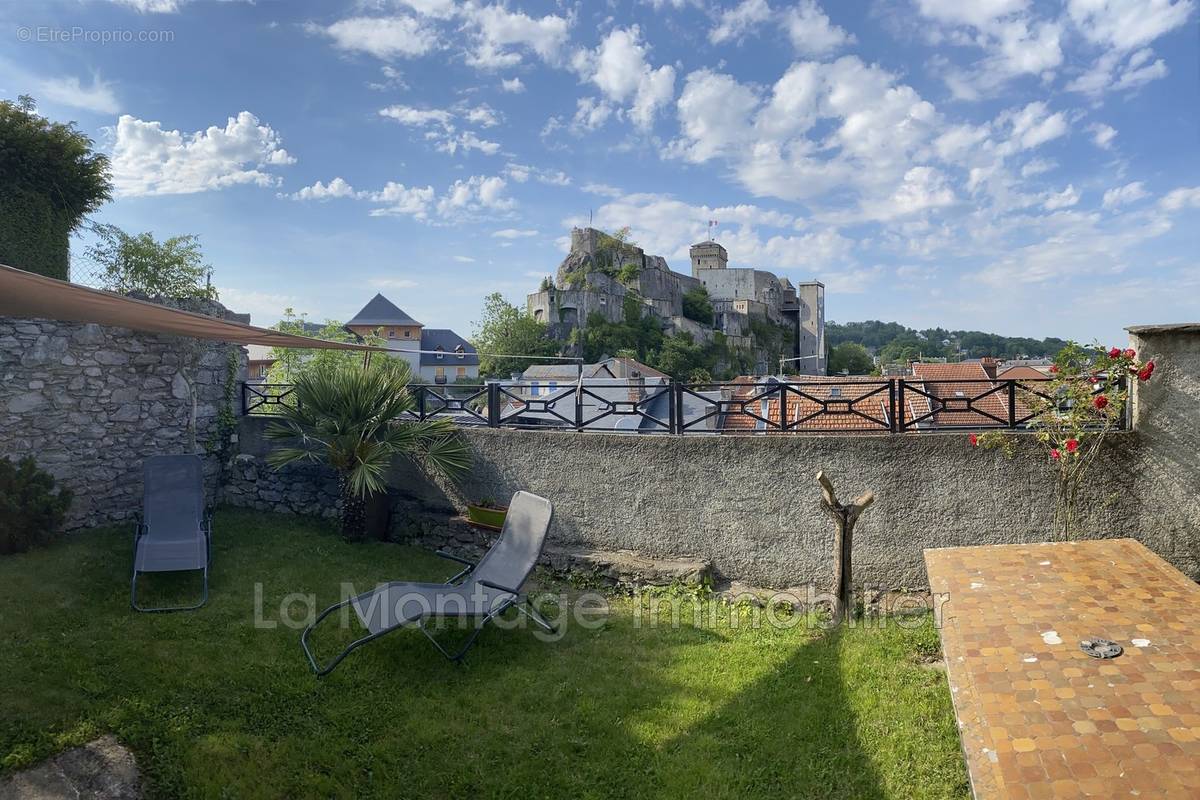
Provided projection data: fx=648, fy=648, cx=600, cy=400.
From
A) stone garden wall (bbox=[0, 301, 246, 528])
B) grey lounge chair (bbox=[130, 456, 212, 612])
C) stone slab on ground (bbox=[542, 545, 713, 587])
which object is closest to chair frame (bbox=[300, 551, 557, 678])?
stone slab on ground (bbox=[542, 545, 713, 587])

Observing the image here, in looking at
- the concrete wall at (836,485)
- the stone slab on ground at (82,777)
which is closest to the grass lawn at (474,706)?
the stone slab on ground at (82,777)

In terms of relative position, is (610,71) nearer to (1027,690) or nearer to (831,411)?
(831,411)

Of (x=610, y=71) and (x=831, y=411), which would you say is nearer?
(x=831, y=411)

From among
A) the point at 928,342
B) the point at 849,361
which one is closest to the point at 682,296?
the point at 849,361

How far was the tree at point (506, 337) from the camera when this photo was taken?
5412 centimetres

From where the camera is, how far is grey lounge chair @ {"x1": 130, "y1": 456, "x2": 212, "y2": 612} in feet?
16.4

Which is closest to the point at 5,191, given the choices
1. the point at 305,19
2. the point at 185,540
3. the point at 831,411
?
the point at 305,19

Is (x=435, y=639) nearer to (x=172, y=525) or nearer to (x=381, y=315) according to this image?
(x=172, y=525)

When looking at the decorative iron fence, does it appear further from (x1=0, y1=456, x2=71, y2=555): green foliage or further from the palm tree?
(x1=0, y1=456, x2=71, y2=555): green foliage

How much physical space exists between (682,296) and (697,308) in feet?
6.71

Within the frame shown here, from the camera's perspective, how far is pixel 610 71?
26.9 feet

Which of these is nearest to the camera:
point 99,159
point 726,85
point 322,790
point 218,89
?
point 322,790

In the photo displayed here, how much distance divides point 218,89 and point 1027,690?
991 cm

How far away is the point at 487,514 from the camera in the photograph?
6.51 m
